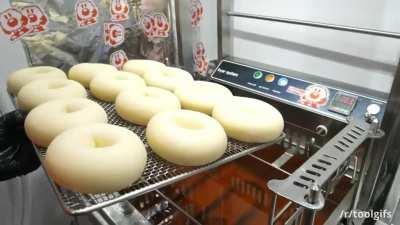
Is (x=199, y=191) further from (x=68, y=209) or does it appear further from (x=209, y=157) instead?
(x=68, y=209)

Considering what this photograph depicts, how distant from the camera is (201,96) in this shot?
0.68 metres

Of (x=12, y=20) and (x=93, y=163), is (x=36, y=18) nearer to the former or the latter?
(x=12, y=20)

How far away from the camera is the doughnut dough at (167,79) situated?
76 cm

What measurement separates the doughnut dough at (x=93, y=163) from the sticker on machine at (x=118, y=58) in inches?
23.5

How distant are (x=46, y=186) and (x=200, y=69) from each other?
77 cm

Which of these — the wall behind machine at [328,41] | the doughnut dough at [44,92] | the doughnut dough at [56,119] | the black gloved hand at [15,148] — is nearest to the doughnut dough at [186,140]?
the doughnut dough at [56,119]

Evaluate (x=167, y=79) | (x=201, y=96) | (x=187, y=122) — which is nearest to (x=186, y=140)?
(x=187, y=122)

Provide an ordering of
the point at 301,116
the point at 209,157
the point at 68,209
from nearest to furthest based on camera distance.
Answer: the point at 68,209
the point at 209,157
the point at 301,116

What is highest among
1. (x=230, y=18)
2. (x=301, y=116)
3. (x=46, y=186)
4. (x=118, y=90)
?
(x=230, y=18)

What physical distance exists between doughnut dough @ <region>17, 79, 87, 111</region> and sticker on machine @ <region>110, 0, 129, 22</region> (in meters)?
0.36

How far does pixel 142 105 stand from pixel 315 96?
1.59ft

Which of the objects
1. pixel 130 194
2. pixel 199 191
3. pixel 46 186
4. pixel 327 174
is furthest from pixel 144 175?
pixel 46 186

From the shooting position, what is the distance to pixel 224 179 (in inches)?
35.5

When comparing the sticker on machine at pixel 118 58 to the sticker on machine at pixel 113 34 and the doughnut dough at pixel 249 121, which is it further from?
the doughnut dough at pixel 249 121
